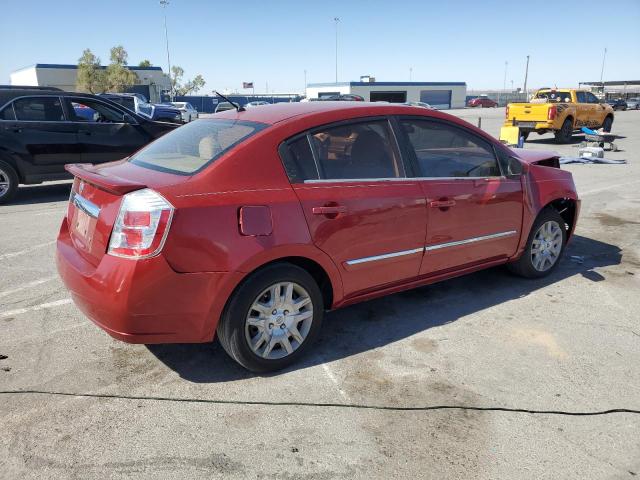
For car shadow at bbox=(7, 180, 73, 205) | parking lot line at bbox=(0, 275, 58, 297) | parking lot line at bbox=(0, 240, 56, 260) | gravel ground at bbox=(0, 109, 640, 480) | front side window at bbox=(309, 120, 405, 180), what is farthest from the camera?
car shadow at bbox=(7, 180, 73, 205)

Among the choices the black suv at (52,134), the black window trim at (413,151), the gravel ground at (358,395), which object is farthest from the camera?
the black suv at (52,134)

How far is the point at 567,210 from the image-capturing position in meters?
5.24

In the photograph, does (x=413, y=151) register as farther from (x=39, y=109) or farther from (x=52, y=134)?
(x=39, y=109)

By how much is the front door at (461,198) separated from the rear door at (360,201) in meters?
0.17

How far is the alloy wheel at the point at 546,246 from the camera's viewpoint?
4809mm

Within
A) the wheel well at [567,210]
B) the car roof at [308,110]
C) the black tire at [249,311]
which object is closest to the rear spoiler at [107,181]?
the black tire at [249,311]

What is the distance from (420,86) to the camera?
78875 millimetres

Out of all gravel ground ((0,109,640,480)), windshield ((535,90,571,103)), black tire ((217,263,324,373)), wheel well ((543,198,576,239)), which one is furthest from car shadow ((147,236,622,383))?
windshield ((535,90,571,103))

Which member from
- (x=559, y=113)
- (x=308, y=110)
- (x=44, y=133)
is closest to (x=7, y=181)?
(x=44, y=133)

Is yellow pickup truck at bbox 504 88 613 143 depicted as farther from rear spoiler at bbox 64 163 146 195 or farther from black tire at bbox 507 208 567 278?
rear spoiler at bbox 64 163 146 195

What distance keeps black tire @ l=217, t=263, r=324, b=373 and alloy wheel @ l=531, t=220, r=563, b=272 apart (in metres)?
2.56

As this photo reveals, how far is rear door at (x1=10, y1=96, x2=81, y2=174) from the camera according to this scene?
8266 millimetres

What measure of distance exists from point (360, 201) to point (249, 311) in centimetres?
102

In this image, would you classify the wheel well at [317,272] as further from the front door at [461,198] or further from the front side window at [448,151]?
the front side window at [448,151]
